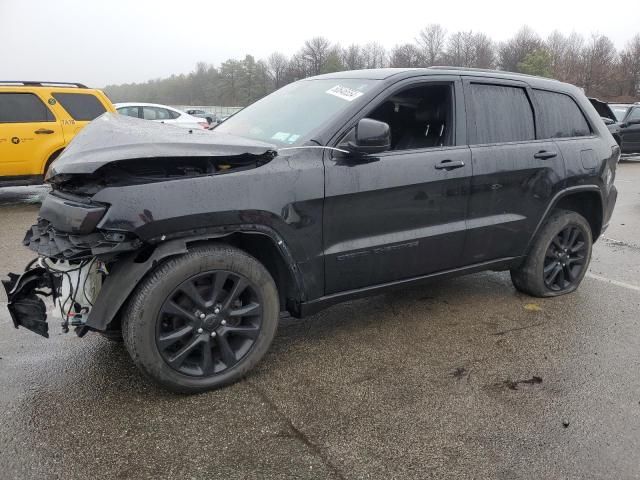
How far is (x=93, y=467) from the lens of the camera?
2.31 m

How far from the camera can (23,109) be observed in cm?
816

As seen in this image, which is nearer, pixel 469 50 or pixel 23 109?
pixel 23 109

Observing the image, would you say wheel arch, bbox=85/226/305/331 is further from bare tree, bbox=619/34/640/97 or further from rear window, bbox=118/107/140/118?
bare tree, bbox=619/34/640/97

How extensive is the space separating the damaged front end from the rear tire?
2.53 metres

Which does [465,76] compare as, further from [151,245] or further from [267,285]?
[151,245]

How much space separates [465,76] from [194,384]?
277 centimetres

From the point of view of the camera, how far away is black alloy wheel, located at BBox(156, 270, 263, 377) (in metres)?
2.78

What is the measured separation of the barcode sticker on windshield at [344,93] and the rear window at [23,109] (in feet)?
21.1

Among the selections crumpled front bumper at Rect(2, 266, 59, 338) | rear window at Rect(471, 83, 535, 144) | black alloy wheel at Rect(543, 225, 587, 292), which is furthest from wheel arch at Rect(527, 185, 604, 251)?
crumpled front bumper at Rect(2, 266, 59, 338)

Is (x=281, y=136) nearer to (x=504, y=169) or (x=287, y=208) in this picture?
(x=287, y=208)

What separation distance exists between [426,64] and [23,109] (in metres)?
77.1

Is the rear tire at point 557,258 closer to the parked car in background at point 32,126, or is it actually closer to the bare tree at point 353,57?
the parked car in background at point 32,126

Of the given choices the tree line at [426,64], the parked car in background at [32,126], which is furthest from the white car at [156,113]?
the tree line at [426,64]

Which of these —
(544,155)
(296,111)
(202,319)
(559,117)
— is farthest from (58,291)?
(559,117)
